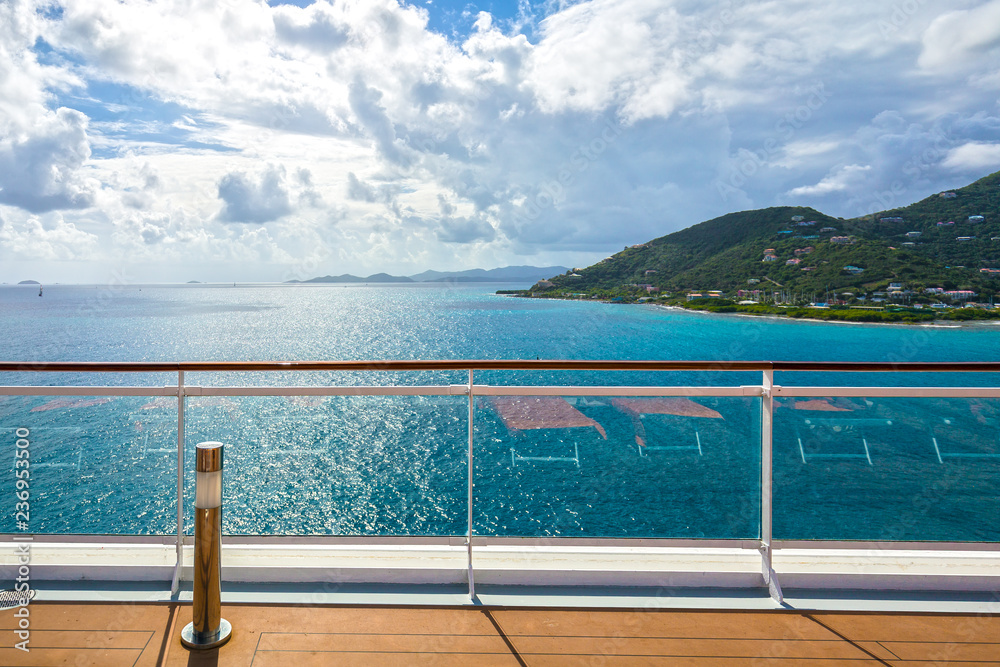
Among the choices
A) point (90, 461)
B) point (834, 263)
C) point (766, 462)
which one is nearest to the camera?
point (766, 462)

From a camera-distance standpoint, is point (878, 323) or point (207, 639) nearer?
point (207, 639)

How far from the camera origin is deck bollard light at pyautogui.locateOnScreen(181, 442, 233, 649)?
1.83 meters

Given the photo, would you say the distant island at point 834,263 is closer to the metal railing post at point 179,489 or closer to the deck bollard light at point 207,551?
the metal railing post at point 179,489

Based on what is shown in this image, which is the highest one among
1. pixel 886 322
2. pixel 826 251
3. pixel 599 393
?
pixel 826 251

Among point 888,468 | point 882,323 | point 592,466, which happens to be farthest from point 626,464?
point 882,323

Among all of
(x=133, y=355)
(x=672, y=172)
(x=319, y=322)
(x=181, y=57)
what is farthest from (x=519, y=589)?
(x=319, y=322)

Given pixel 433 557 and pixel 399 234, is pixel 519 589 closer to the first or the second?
pixel 433 557

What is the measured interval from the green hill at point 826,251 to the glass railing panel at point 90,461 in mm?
57955

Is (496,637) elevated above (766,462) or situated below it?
below

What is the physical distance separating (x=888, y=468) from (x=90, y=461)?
4.58 metres

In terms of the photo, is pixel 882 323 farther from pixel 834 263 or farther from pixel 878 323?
pixel 834 263

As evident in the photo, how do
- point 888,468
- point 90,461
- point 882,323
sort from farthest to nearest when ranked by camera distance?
1. point 882,323
2. point 90,461
3. point 888,468

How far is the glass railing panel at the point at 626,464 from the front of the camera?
2.47 m

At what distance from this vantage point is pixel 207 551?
1851mm
